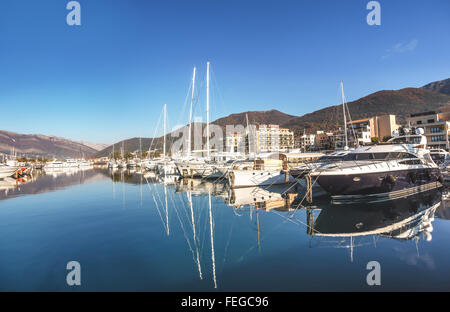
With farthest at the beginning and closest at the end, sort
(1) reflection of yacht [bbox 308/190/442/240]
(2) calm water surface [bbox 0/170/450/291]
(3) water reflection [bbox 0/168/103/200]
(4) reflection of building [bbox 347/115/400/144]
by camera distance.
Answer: (4) reflection of building [bbox 347/115/400/144] < (3) water reflection [bbox 0/168/103/200] < (1) reflection of yacht [bbox 308/190/442/240] < (2) calm water surface [bbox 0/170/450/291]

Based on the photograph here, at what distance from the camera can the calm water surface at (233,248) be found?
20.4 ft

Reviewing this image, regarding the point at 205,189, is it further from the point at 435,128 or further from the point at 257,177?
the point at 435,128

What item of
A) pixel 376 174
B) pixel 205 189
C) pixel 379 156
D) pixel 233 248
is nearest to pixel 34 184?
pixel 205 189

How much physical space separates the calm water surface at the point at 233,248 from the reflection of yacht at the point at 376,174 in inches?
47.7

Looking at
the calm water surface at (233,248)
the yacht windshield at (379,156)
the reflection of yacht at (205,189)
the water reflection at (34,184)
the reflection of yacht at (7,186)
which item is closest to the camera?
the calm water surface at (233,248)

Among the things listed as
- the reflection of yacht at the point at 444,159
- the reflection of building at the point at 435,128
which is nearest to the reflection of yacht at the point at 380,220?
the reflection of yacht at the point at 444,159

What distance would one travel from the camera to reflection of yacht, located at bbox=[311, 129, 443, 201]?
14.8 m

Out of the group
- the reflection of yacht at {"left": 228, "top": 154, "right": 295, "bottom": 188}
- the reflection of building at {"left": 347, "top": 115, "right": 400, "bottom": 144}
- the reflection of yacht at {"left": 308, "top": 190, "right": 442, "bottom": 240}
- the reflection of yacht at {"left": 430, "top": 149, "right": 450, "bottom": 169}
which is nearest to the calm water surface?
the reflection of yacht at {"left": 308, "top": 190, "right": 442, "bottom": 240}

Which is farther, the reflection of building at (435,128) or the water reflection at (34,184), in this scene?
the reflection of building at (435,128)

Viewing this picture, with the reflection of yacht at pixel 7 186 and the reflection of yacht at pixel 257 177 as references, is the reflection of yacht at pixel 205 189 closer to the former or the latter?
the reflection of yacht at pixel 257 177

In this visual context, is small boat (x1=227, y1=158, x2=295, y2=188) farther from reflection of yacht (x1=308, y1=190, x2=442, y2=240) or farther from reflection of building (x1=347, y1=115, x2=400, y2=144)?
reflection of building (x1=347, y1=115, x2=400, y2=144)

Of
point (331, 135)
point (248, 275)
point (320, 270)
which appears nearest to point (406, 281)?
point (320, 270)

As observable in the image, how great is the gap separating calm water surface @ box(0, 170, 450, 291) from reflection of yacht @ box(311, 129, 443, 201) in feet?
3.97

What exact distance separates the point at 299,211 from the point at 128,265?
9.93m
